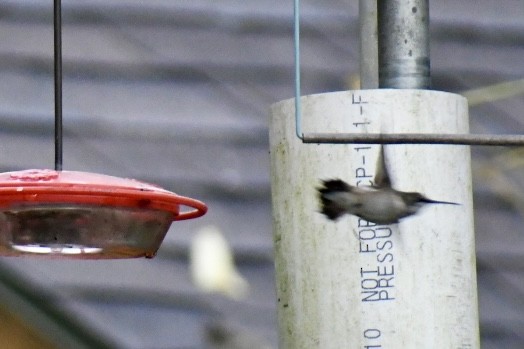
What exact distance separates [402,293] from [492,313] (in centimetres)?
128

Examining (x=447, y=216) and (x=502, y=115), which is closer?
(x=447, y=216)

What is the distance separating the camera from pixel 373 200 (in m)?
1.64

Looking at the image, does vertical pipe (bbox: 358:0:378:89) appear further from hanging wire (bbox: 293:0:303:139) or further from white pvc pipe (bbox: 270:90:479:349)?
hanging wire (bbox: 293:0:303:139)

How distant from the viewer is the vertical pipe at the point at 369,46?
1.87 metres

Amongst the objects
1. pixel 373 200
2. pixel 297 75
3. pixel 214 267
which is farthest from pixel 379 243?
pixel 214 267

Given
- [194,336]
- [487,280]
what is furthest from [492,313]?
[194,336]

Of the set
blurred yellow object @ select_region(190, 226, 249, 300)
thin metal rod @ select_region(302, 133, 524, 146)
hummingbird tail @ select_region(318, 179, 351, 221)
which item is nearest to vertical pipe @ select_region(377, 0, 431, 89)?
hummingbird tail @ select_region(318, 179, 351, 221)

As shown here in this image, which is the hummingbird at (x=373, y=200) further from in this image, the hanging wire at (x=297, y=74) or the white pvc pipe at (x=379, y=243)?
the hanging wire at (x=297, y=74)

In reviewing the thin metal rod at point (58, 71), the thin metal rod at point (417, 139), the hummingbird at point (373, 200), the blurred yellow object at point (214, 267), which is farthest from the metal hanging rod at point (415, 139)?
the blurred yellow object at point (214, 267)

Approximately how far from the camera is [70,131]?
9.37 ft

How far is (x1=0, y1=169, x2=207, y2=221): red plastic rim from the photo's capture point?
1495mm

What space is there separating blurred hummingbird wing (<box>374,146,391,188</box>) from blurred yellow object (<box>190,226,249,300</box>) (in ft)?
3.89

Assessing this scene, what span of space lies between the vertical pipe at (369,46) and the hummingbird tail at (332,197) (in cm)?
25

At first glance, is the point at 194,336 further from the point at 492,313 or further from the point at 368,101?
the point at 368,101
